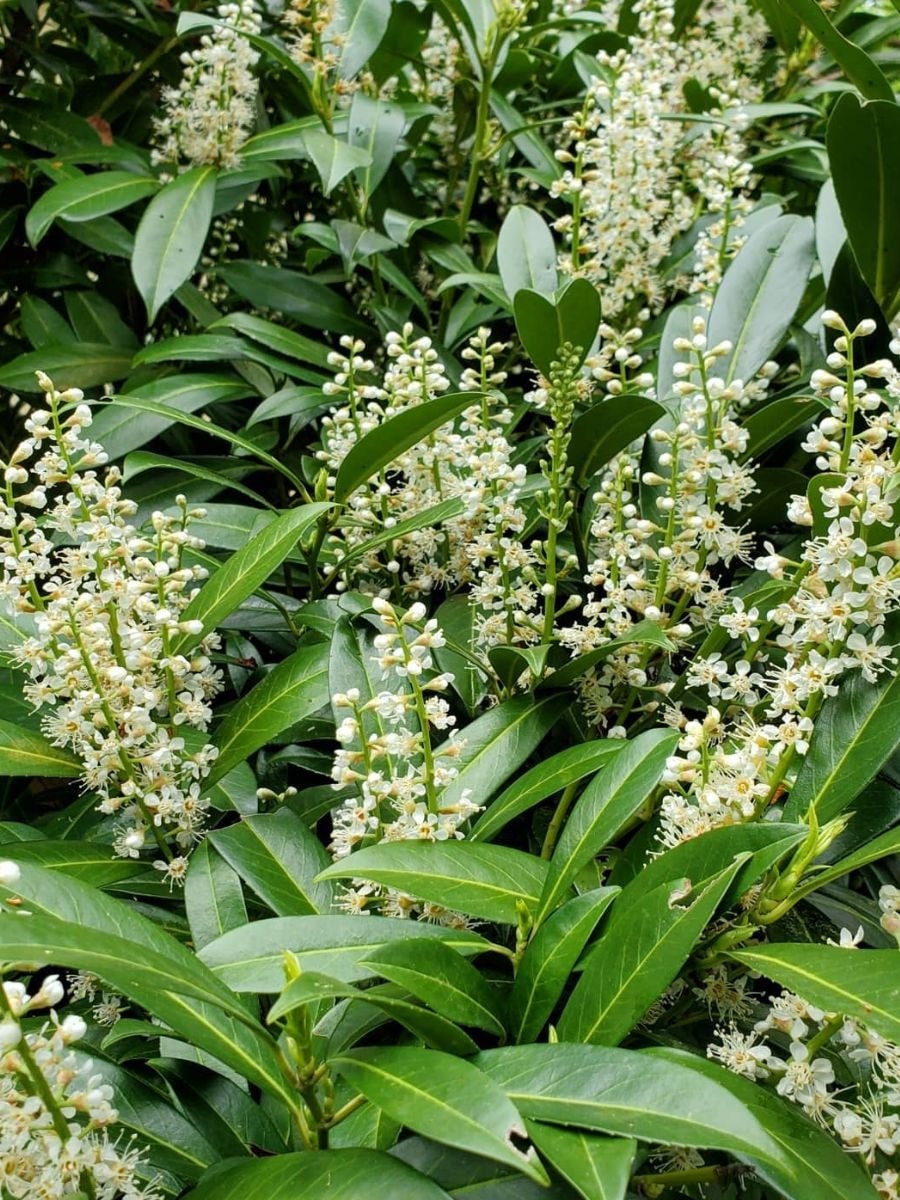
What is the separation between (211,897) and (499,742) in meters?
0.35

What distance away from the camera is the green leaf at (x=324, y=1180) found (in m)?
0.76

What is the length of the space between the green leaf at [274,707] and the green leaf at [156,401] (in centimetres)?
59

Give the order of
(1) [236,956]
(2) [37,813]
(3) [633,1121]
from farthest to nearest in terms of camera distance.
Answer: (2) [37,813] < (1) [236,956] < (3) [633,1121]

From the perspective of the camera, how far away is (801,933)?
1.13 meters

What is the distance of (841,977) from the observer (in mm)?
869

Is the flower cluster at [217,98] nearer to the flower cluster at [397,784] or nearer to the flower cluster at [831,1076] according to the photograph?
the flower cluster at [397,784]

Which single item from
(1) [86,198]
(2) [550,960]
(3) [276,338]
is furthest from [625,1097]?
(1) [86,198]

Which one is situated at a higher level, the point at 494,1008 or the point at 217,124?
the point at 217,124

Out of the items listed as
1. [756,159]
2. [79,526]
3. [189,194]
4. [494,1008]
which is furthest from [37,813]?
[756,159]

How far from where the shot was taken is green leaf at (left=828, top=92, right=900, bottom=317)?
4.30ft

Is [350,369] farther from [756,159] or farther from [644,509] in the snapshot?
[756,159]

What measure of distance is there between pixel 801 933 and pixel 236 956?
581 millimetres

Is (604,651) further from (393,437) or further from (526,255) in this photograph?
(526,255)

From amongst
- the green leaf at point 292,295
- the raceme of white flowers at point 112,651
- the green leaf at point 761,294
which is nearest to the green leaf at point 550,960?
the raceme of white flowers at point 112,651
